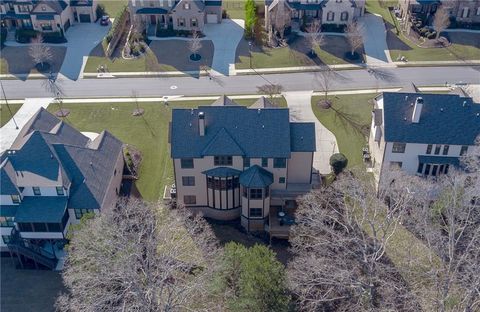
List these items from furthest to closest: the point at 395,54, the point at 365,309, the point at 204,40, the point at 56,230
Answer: the point at 204,40
the point at 395,54
the point at 56,230
the point at 365,309

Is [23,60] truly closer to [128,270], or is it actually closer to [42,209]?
[42,209]

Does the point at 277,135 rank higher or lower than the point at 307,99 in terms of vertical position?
higher

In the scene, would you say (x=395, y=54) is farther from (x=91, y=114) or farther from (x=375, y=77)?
(x=91, y=114)

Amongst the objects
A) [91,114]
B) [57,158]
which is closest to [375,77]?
[91,114]

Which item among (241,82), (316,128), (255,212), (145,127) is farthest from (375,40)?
(255,212)

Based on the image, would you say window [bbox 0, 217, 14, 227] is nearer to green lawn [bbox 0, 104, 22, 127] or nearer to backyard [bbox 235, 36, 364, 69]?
green lawn [bbox 0, 104, 22, 127]

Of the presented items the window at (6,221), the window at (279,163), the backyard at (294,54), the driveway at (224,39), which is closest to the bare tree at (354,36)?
the backyard at (294,54)
